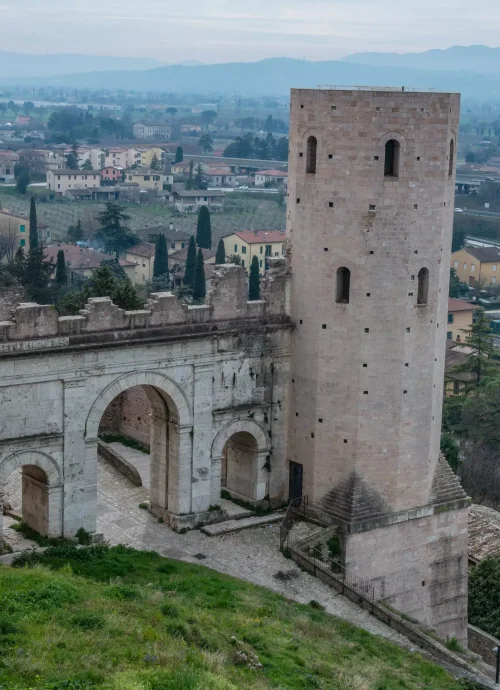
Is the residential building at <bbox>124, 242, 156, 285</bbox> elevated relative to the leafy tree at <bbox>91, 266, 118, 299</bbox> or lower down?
lower down

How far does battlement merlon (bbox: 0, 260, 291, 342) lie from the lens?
24891mm

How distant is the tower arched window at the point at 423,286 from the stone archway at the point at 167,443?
643cm

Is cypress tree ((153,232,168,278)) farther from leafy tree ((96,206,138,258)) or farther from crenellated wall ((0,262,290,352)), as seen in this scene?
crenellated wall ((0,262,290,352))

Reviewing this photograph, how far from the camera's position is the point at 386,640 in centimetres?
2495

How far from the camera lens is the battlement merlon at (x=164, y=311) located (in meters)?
24.9

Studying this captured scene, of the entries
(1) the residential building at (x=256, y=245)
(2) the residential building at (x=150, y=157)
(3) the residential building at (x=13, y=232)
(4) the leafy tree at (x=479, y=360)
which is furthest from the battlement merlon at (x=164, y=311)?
(2) the residential building at (x=150, y=157)

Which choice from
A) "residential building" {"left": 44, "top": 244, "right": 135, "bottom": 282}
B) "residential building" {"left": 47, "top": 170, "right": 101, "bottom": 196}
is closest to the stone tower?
"residential building" {"left": 44, "top": 244, "right": 135, "bottom": 282}

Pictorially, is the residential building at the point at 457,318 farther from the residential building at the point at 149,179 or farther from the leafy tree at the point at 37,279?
the residential building at the point at 149,179

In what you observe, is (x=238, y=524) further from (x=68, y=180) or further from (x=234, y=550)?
(x=68, y=180)

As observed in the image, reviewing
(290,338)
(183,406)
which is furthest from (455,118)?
(183,406)

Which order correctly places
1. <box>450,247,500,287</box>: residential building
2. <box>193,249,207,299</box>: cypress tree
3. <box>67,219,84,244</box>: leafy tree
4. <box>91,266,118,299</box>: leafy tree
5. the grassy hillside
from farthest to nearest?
the grassy hillside
<box>67,219,84,244</box>: leafy tree
<box>450,247,500,287</box>: residential building
<box>193,249,207,299</box>: cypress tree
<box>91,266,118,299</box>: leafy tree

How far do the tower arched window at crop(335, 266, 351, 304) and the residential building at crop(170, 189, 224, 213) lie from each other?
114 meters

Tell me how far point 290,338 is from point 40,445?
24.4ft

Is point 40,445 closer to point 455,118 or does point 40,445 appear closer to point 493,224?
point 455,118
